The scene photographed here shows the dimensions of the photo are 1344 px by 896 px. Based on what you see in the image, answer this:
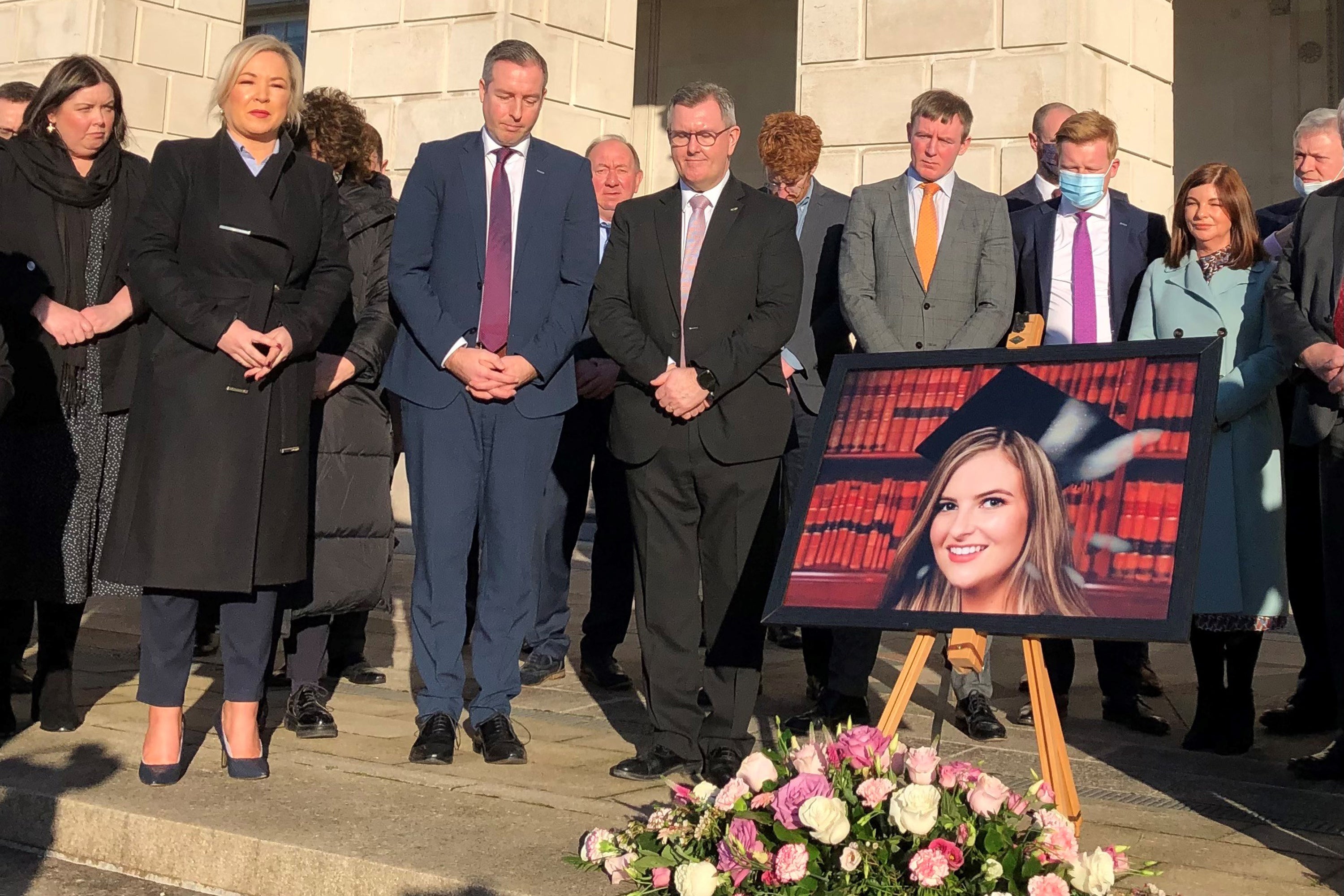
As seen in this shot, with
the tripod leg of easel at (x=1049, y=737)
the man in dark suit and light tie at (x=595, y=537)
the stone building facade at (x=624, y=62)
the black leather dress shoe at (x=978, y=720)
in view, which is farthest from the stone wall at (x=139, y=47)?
the tripod leg of easel at (x=1049, y=737)

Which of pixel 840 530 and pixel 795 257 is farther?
pixel 795 257

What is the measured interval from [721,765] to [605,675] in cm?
171

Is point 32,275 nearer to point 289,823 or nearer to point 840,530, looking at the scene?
point 289,823

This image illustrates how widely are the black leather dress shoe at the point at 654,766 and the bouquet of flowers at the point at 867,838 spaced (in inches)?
46.4

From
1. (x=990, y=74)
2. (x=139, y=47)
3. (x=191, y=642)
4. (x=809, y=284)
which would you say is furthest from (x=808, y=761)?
(x=139, y=47)

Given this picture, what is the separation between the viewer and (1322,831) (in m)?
4.39

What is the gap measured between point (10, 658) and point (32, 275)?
131 centimetres

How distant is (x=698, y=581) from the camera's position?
5156mm

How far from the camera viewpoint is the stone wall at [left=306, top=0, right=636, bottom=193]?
32.6 feet

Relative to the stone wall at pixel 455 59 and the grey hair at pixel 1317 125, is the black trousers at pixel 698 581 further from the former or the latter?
the stone wall at pixel 455 59

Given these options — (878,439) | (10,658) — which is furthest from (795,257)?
(10,658)

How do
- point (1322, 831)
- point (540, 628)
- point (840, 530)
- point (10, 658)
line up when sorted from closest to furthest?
1. point (840, 530)
2. point (1322, 831)
3. point (10, 658)
4. point (540, 628)

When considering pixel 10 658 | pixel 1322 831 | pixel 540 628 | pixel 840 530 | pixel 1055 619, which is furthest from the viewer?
pixel 540 628

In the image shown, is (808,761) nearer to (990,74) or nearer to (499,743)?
(499,743)
